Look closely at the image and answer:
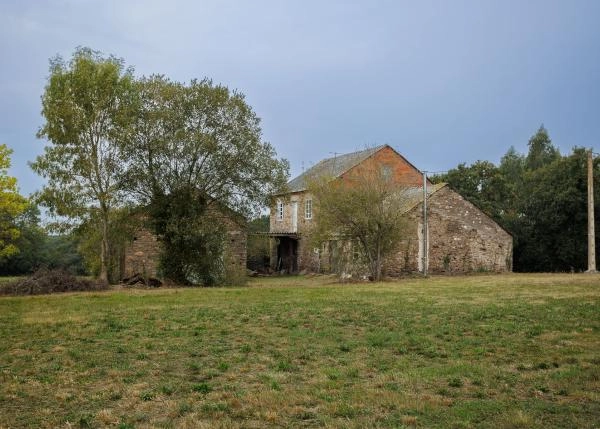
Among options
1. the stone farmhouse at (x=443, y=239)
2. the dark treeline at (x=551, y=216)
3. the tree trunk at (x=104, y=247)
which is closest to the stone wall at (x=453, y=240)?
the stone farmhouse at (x=443, y=239)

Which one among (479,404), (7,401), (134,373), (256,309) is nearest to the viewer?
(479,404)

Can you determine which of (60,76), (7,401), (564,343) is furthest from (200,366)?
(60,76)

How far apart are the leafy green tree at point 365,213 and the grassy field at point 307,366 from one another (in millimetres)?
13204

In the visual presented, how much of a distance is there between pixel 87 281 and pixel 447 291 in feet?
48.1

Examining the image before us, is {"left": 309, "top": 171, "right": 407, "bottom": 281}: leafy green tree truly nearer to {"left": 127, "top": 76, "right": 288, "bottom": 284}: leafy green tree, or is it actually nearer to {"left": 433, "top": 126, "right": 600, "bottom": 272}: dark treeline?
{"left": 127, "top": 76, "right": 288, "bottom": 284}: leafy green tree

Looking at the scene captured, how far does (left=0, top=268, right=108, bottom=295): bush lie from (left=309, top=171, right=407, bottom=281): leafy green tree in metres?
11.5

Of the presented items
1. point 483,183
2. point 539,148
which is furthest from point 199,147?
point 539,148

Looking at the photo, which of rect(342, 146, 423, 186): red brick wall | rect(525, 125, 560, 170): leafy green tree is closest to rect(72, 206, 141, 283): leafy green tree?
rect(342, 146, 423, 186): red brick wall

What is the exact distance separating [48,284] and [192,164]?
→ 8.36 metres

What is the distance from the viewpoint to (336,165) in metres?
45.6

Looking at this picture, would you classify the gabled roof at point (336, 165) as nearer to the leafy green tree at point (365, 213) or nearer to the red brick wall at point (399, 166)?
the red brick wall at point (399, 166)

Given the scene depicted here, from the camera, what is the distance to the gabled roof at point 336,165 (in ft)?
140

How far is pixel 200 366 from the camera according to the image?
30.7 feet

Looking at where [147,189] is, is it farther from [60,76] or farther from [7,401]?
[7,401]
